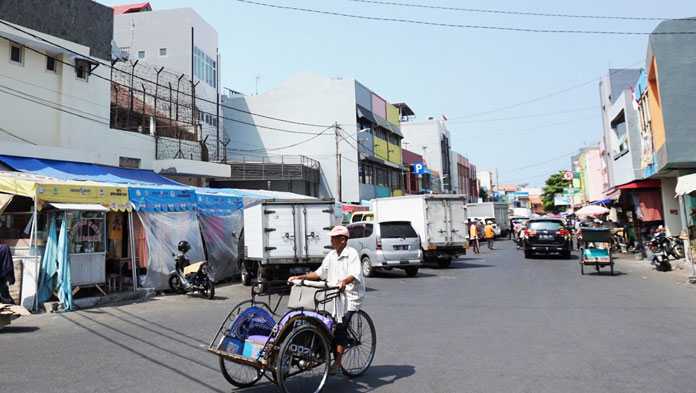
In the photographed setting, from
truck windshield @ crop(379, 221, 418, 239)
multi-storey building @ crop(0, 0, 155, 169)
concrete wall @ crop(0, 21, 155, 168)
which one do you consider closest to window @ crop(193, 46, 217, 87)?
multi-storey building @ crop(0, 0, 155, 169)

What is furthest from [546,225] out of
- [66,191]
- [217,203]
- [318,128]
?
[318,128]

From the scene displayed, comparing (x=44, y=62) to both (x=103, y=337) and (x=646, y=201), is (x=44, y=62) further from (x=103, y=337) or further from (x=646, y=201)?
(x=646, y=201)

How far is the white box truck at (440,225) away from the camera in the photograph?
2028cm

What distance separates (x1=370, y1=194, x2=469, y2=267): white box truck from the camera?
2028 cm

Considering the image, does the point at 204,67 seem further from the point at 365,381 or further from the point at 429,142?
the point at 429,142

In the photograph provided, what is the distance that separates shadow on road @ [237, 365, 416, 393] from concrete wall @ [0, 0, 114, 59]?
18659mm

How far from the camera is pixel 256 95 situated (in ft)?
144

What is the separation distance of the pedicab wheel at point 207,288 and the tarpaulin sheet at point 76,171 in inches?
253

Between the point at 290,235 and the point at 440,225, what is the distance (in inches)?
330

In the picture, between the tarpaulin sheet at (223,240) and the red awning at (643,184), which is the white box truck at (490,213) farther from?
the tarpaulin sheet at (223,240)

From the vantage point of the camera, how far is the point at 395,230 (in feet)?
56.1

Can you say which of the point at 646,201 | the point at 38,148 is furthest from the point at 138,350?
the point at 646,201

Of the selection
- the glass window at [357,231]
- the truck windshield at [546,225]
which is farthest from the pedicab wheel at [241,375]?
the truck windshield at [546,225]

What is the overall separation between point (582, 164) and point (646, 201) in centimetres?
4108
